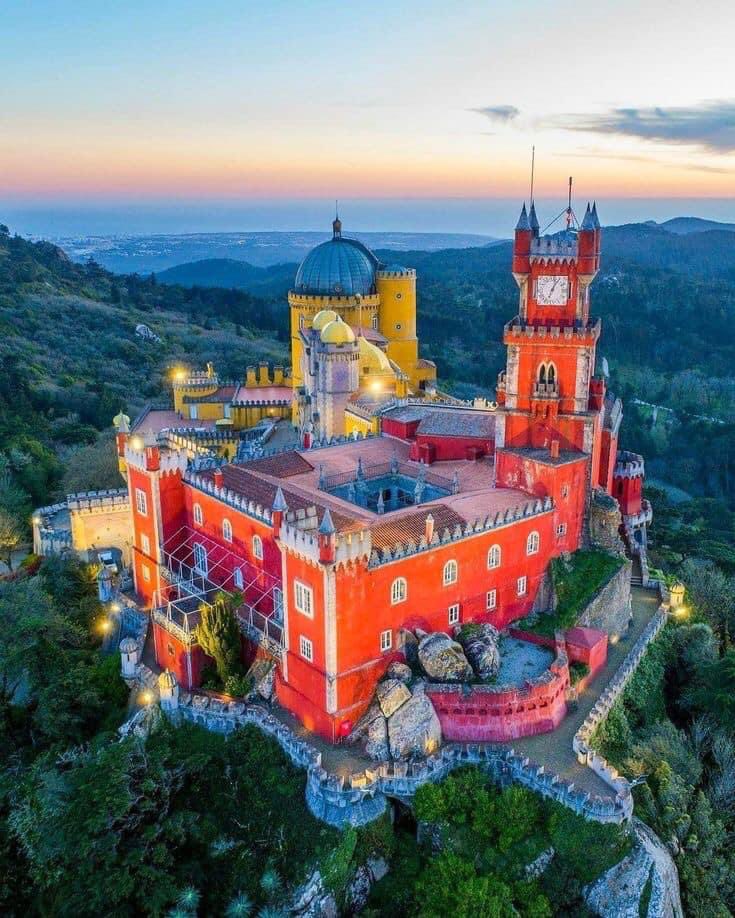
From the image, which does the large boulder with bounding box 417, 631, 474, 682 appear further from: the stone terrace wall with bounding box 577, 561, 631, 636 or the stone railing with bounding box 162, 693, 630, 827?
the stone terrace wall with bounding box 577, 561, 631, 636

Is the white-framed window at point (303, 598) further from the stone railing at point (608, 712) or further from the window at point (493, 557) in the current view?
the stone railing at point (608, 712)

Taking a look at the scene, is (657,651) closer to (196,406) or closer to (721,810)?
(721,810)

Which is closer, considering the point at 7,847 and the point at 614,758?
the point at 7,847

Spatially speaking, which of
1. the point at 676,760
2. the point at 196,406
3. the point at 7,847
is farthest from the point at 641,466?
the point at 7,847

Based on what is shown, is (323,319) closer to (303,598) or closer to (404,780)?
(303,598)

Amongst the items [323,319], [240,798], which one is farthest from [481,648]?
[323,319]

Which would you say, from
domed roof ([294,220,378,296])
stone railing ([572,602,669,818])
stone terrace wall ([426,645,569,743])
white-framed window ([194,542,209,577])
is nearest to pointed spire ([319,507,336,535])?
stone terrace wall ([426,645,569,743])

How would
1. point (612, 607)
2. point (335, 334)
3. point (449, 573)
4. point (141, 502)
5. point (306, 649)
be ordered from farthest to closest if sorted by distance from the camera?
1. point (335, 334)
2. point (141, 502)
3. point (612, 607)
4. point (449, 573)
5. point (306, 649)
